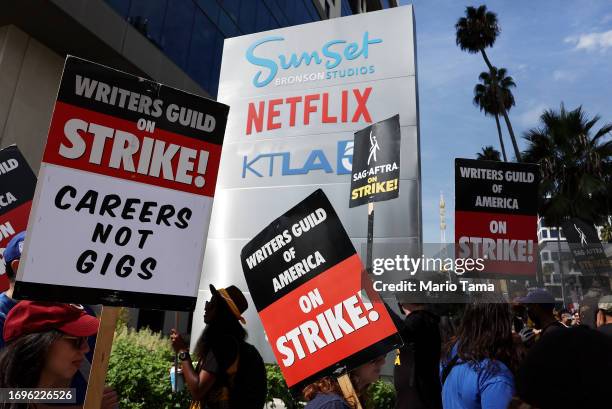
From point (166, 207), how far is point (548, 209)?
19539 millimetres

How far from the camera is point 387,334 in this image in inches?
92.6

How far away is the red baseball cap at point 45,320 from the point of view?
1.88m

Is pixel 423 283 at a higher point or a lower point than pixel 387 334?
higher

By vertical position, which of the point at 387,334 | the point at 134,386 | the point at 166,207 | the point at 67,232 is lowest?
the point at 134,386

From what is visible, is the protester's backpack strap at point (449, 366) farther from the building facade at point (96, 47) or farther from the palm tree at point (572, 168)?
the palm tree at point (572, 168)

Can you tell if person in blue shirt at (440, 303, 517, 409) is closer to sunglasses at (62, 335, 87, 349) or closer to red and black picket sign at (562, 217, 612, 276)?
sunglasses at (62, 335, 87, 349)

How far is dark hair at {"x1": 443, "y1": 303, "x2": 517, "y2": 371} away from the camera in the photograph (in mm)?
2654

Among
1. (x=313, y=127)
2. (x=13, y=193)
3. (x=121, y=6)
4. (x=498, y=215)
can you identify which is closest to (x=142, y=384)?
(x=13, y=193)

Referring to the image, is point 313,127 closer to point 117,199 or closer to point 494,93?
point 117,199

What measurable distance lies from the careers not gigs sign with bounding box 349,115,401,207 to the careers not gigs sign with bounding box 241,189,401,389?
11.1ft

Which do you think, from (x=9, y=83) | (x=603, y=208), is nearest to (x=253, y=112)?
(x=9, y=83)

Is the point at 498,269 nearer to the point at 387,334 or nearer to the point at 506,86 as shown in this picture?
the point at 387,334

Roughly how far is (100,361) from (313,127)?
6.26 m

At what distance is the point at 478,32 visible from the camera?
28.9 meters
